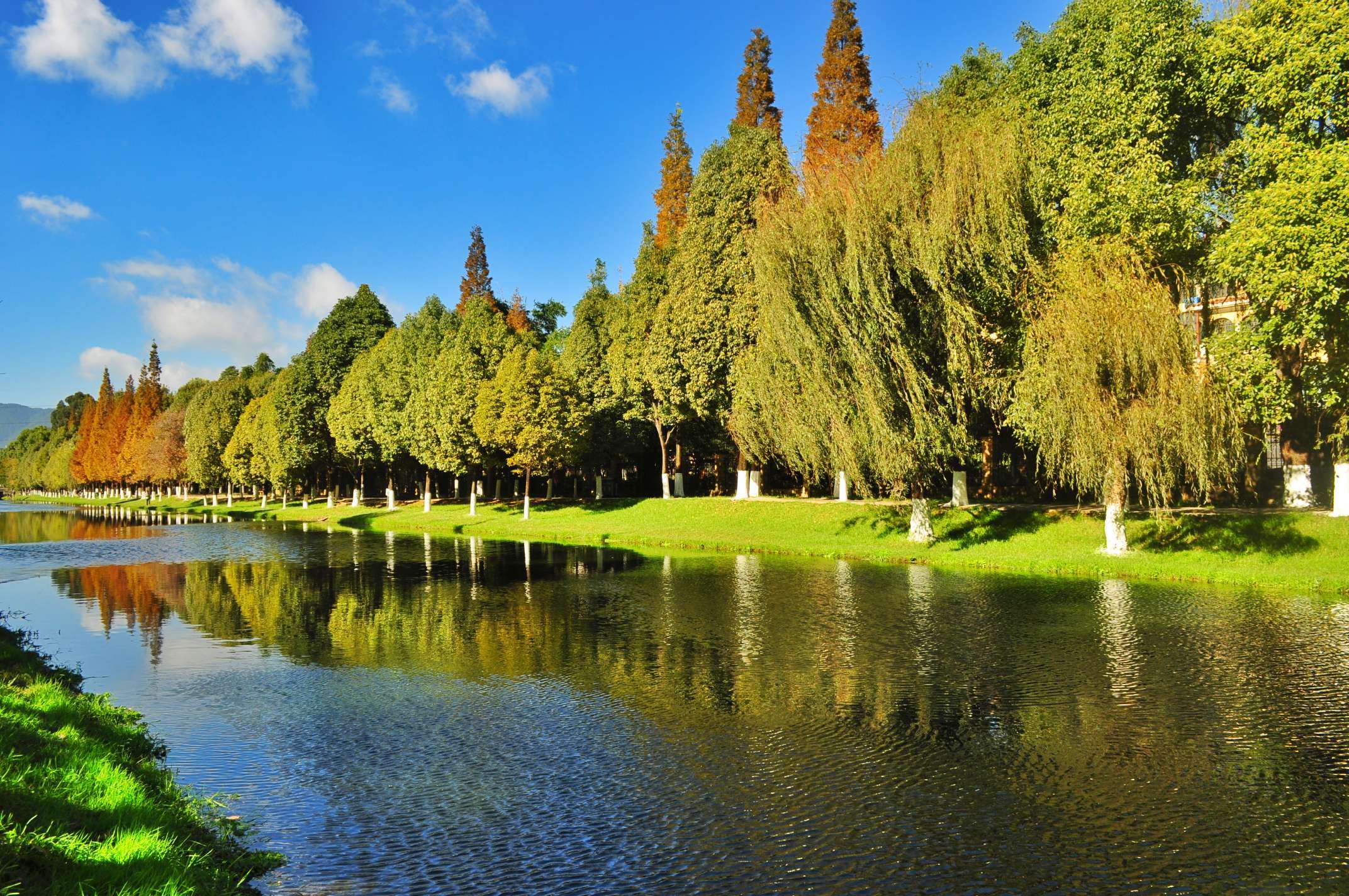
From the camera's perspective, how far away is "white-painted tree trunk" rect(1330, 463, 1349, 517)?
96.1 feet

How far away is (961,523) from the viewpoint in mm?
38031

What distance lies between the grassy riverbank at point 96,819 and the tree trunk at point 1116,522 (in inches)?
1142

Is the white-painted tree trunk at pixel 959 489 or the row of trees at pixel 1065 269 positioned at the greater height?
the row of trees at pixel 1065 269

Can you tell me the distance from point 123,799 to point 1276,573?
29.5m

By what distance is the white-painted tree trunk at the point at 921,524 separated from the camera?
36.2 metres

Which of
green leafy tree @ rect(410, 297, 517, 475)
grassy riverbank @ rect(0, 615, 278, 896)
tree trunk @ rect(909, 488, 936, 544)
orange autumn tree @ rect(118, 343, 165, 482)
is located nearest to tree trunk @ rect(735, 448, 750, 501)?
tree trunk @ rect(909, 488, 936, 544)

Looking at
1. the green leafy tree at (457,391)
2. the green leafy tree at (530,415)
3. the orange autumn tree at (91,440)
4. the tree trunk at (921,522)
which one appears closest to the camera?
the tree trunk at (921,522)

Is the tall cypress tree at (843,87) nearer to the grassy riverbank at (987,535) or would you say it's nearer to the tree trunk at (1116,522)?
the grassy riverbank at (987,535)

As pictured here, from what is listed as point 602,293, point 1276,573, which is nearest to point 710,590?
point 1276,573

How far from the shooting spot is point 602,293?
7125 centimetres

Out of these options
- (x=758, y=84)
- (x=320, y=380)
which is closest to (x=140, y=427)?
(x=320, y=380)

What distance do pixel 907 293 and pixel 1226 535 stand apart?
47.2ft

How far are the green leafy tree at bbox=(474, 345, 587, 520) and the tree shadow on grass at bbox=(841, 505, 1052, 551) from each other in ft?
77.4

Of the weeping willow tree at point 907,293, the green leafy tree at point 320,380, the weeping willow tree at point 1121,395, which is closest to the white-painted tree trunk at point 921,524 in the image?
the weeping willow tree at point 907,293
